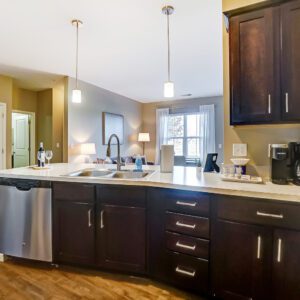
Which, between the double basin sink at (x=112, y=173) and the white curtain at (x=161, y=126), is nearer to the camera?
the double basin sink at (x=112, y=173)

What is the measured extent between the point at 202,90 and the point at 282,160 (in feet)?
16.0

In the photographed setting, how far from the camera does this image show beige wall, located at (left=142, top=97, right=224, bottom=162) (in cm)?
695

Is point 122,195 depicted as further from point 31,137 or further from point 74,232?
point 31,137

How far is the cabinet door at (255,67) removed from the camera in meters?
1.61

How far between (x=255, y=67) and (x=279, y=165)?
0.76m

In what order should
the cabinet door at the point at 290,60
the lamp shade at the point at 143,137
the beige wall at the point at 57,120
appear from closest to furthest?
the cabinet door at the point at 290,60 < the beige wall at the point at 57,120 < the lamp shade at the point at 143,137

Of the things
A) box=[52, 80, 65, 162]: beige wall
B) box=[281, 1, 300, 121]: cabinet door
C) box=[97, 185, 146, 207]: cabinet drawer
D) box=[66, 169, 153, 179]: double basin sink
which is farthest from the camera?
box=[52, 80, 65, 162]: beige wall

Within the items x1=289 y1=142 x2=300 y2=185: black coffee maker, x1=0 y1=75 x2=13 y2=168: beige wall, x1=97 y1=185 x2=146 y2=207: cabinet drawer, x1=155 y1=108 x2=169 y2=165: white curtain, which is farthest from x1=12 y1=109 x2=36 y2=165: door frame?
x1=289 y1=142 x2=300 y2=185: black coffee maker

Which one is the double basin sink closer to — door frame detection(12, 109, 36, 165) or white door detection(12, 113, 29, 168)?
door frame detection(12, 109, 36, 165)

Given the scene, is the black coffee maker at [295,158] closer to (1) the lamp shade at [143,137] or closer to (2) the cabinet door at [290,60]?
(2) the cabinet door at [290,60]

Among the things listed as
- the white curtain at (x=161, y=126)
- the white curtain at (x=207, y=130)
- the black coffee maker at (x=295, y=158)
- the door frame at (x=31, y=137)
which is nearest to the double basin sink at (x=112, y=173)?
the black coffee maker at (x=295, y=158)

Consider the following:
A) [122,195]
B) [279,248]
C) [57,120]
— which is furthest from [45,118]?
[279,248]

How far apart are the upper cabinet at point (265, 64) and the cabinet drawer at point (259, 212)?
0.62 m

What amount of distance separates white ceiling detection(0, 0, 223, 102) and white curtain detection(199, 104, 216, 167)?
197 cm
